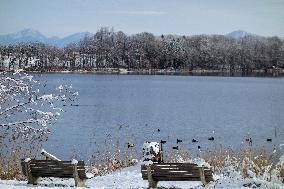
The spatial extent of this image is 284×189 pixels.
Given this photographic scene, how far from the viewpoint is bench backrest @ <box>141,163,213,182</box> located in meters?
5.62

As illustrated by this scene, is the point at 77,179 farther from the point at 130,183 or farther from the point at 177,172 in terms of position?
the point at 177,172

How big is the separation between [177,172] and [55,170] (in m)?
1.47

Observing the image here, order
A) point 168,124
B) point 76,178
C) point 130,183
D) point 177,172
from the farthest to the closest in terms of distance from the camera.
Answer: point 168,124
point 130,183
point 76,178
point 177,172

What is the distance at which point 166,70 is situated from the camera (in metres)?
79.2

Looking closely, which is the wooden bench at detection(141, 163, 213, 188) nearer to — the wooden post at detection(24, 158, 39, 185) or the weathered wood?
the weathered wood

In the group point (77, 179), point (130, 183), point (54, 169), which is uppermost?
point (54, 169)

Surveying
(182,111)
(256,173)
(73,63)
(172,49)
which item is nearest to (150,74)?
(172,49)

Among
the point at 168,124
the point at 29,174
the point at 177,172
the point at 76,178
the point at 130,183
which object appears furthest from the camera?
the point at 168,124

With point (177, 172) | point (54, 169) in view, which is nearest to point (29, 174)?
point (54, 169)

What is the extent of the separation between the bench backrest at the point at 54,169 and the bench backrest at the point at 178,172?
2.69 ft

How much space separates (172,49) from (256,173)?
67.6 meters

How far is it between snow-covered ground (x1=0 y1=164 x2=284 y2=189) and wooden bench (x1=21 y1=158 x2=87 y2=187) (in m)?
0.11

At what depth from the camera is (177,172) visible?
18.5 ft

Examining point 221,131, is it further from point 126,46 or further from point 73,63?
point 126,46
